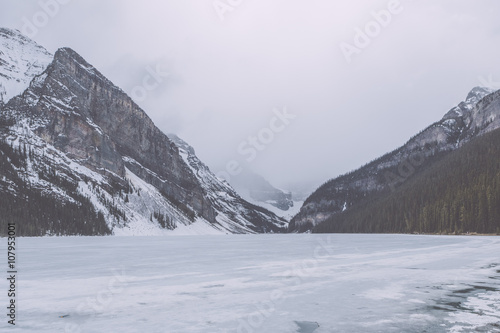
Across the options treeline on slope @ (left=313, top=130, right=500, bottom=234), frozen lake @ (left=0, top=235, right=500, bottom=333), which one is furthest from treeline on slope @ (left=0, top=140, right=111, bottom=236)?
treeline on slope @ (left=313, top=130, right=500, bottom=234)

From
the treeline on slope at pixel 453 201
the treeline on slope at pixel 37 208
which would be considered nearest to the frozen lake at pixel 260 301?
the treeline on slope at pixel 453 201

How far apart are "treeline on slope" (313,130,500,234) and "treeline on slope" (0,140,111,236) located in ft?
355

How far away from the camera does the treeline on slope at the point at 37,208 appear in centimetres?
10938

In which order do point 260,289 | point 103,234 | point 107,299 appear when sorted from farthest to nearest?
point 103,234 → point 260,289 → point 107,299

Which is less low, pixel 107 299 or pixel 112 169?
pixel 112 169

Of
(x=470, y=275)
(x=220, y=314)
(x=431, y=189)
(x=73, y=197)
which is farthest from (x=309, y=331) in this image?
(x=73, y=197)

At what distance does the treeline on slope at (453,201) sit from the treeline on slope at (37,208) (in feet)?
355

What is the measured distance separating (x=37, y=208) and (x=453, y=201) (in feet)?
417

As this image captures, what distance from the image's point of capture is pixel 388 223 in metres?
140

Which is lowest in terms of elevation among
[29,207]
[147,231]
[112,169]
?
[147,231]

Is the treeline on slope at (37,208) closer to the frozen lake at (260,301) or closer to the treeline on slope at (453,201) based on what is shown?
the frozen lake at (260,301)

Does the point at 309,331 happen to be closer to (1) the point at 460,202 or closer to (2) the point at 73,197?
(1) the point at 460,202

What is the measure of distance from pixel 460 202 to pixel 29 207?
128504mm

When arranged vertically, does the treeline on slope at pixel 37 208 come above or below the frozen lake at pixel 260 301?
above
